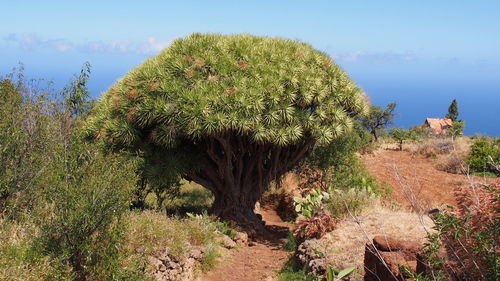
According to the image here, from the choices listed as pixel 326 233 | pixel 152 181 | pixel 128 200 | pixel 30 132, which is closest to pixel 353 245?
pixel 326 233

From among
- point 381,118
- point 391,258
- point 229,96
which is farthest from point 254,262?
point 381,118

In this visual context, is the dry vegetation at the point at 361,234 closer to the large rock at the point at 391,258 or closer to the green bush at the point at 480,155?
the large rock at the point at 391,258

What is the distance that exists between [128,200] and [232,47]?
15.3ft

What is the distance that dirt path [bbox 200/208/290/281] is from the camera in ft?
25.6

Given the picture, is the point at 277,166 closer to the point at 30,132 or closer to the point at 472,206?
the point at 30,132

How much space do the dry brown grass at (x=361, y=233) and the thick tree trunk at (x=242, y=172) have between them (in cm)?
249

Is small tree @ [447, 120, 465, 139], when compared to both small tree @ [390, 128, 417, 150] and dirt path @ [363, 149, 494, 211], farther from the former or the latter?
dirt path @ [363, 149, 494, 211]

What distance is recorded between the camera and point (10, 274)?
15.4ft

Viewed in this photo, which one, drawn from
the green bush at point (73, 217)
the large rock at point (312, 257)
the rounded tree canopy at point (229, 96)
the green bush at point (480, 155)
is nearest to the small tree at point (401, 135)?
the green bush at point (480, 155)

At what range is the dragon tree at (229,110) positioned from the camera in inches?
335

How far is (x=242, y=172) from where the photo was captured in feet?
35.2

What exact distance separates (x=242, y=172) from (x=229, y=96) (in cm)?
266

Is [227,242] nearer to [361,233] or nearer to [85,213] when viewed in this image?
[361,233]

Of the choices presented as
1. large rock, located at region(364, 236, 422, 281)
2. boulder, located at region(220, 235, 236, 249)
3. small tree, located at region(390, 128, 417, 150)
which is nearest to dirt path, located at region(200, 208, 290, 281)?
boulder, located at region(220, 235, 236, 249)
